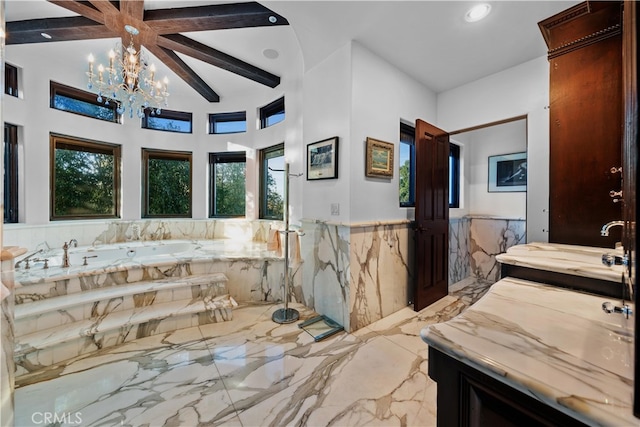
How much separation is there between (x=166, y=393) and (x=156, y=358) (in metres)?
0.44

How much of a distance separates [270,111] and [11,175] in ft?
11.0

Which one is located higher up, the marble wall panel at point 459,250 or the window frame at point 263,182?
the window frame at point 263,182

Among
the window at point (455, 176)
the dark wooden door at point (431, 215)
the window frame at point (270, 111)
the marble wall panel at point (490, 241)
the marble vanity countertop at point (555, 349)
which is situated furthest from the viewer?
the window at point (455, 176)

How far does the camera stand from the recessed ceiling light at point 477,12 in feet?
5.95

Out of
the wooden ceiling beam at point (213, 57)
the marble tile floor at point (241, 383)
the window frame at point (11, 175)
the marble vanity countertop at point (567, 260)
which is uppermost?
the wooden ceiling beam at point (213, 57)

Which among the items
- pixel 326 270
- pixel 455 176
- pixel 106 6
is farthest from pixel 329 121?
pixel 455 176

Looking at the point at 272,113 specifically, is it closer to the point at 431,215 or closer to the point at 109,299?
the point at 431,215

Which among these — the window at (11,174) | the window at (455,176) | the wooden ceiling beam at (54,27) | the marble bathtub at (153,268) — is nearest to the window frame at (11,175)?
the window at (11,174)

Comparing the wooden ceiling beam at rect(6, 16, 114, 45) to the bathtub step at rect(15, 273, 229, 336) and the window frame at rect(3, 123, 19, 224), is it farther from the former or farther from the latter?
the bathtub step at rect(15, 273, 229, 336)

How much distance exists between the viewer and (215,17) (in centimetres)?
226

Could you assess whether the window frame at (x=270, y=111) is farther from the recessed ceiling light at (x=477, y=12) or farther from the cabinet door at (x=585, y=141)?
the cabinet door at (x=585, y=141)

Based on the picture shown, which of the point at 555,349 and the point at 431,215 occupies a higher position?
the point at 431,215

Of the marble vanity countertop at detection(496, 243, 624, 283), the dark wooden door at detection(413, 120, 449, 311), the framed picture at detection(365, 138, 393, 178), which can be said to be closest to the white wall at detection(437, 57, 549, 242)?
the dark wooden door at detection(413, 120, 449, 311)

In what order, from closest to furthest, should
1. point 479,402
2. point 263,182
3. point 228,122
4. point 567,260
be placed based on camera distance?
point 479,402 < point 567,260 < point 263,182 < point 228,122
